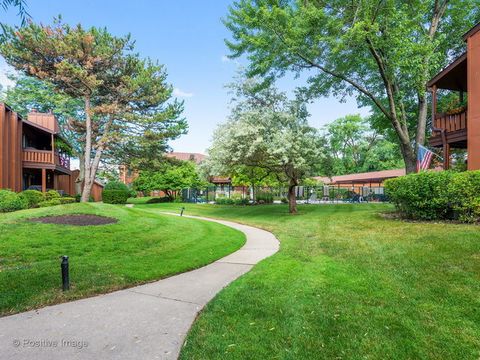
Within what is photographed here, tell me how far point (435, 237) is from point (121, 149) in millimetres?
23911

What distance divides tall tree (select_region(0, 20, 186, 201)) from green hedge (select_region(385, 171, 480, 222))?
1706 cm

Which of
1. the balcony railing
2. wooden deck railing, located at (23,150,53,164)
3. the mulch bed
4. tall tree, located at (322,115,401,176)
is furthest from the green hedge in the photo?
tall tree, located at (322,115,401,176)

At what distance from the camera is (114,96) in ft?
75.0

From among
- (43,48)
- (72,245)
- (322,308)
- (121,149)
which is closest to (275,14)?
(72,245)

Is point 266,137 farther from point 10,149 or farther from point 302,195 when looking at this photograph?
point 302,195

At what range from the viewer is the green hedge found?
29.4 ft

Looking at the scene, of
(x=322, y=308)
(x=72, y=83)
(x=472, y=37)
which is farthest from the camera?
(x=72, y=83)

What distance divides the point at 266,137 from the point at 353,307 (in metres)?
11.7

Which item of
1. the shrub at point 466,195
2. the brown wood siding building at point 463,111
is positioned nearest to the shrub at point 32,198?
the shrub at point 466,195

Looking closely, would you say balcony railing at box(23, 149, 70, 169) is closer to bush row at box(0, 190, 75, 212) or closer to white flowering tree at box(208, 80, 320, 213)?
bush row at box(0, 190, 75, 212)

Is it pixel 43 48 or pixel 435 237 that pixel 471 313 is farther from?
pixel 43 48

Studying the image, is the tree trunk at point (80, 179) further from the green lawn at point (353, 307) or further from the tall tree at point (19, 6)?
the tall tree at point (19, 6)

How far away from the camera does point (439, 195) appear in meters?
9.65

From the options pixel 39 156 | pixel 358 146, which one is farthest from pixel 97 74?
pixel 358 146
